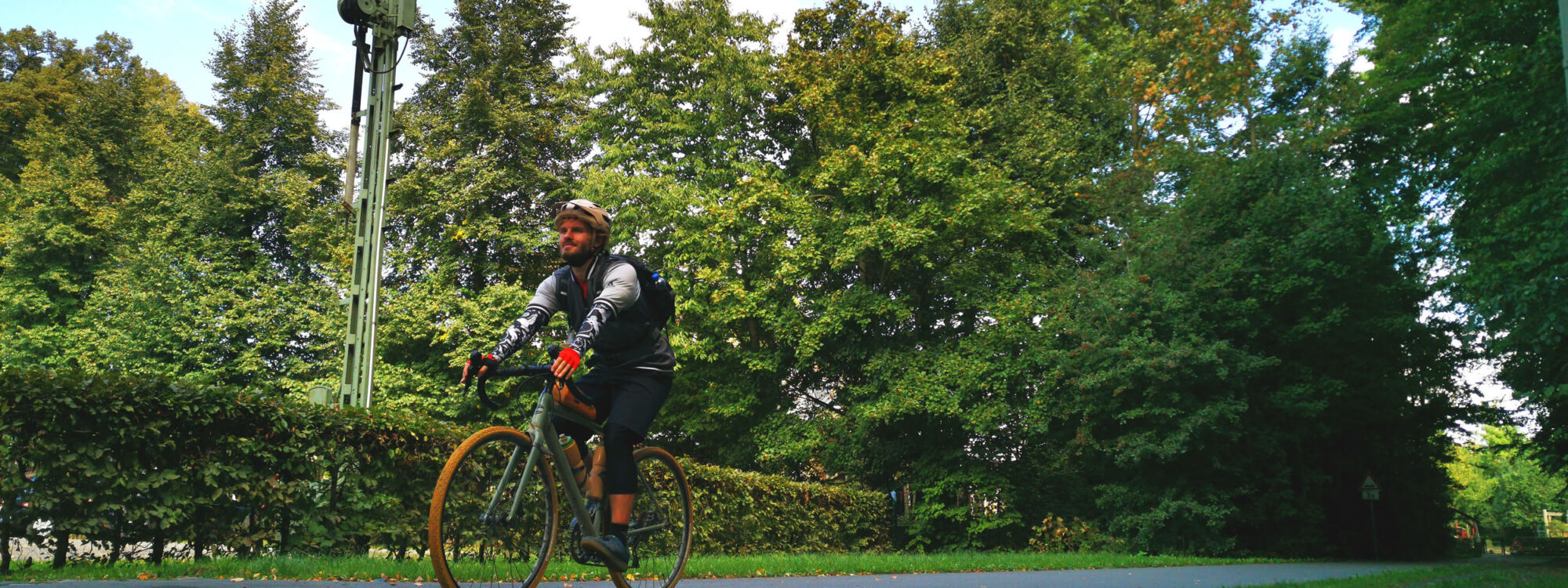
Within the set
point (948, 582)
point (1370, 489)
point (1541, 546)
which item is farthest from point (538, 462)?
point (1541, 546)

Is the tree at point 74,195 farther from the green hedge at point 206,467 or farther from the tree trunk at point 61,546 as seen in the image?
the tree trunk at point 61,546

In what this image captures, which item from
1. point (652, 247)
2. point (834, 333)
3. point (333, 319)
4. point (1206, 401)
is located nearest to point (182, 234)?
point (333, 319)

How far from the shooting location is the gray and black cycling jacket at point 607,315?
4.05m

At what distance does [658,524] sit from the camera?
4.93 metres

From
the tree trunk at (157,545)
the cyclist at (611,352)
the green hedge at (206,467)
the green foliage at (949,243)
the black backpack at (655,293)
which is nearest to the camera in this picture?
the cyclist at (611,352)

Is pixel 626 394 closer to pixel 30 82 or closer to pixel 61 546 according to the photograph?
pixel 61 546

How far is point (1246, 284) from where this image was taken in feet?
70.6

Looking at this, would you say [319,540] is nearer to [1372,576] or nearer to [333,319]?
[1372,576]

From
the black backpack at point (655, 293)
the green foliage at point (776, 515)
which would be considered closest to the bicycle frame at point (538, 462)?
the black backpack at point (655, 293)

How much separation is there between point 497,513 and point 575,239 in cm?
122

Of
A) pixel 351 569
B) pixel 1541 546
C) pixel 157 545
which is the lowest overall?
pixel 1541 546

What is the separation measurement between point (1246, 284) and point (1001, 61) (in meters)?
10.6

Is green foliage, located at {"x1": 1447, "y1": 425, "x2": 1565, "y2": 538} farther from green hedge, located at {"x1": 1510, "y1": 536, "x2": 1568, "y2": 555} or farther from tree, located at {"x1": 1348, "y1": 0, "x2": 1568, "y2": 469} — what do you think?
tree, located at {"x1": 1348, "y1": 0, "x2": 1568, "y2": 469}

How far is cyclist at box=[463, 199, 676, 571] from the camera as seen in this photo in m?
4.21
